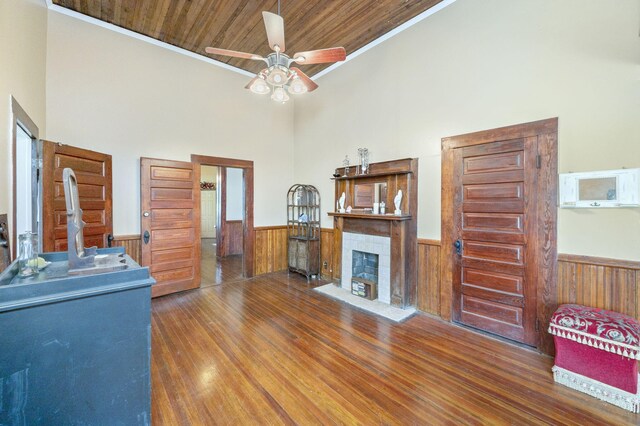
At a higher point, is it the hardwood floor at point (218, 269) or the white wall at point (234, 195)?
the white wall at point (234, 195)

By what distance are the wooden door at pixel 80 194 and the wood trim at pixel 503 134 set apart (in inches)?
178

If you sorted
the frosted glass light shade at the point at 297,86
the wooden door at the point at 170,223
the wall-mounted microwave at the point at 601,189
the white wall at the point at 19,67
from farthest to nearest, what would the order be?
1. the wooden door at the point at 170,223
2. the frosted glass light shade at the point at 297,86
3. the wall-mounted microwave at the point at 601,189
4. the white wall at the point at 19,67

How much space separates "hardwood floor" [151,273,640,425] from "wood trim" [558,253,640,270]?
1.00 m

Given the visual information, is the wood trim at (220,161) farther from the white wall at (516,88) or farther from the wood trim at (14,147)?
the wood trim at (14,147)

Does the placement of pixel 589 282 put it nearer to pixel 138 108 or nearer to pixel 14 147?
pixel 14 147

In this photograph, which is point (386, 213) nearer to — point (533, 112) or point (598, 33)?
point (533, 112)

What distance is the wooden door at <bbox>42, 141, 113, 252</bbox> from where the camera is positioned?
2836 mm

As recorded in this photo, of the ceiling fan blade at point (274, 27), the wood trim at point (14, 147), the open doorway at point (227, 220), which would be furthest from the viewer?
the open doorway at point (227, 220)

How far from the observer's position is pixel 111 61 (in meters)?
3.91

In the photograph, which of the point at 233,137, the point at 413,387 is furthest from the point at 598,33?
the point at 233,137

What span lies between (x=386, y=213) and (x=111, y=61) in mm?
4662

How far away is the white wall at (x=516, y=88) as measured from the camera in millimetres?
2316

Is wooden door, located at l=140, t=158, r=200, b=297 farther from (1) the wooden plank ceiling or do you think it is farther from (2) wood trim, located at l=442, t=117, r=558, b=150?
(2) wood trim, located at l=442, t=117, r=558, b=150

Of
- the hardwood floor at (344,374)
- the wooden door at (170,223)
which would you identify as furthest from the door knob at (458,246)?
the wooden door at (170,223)
